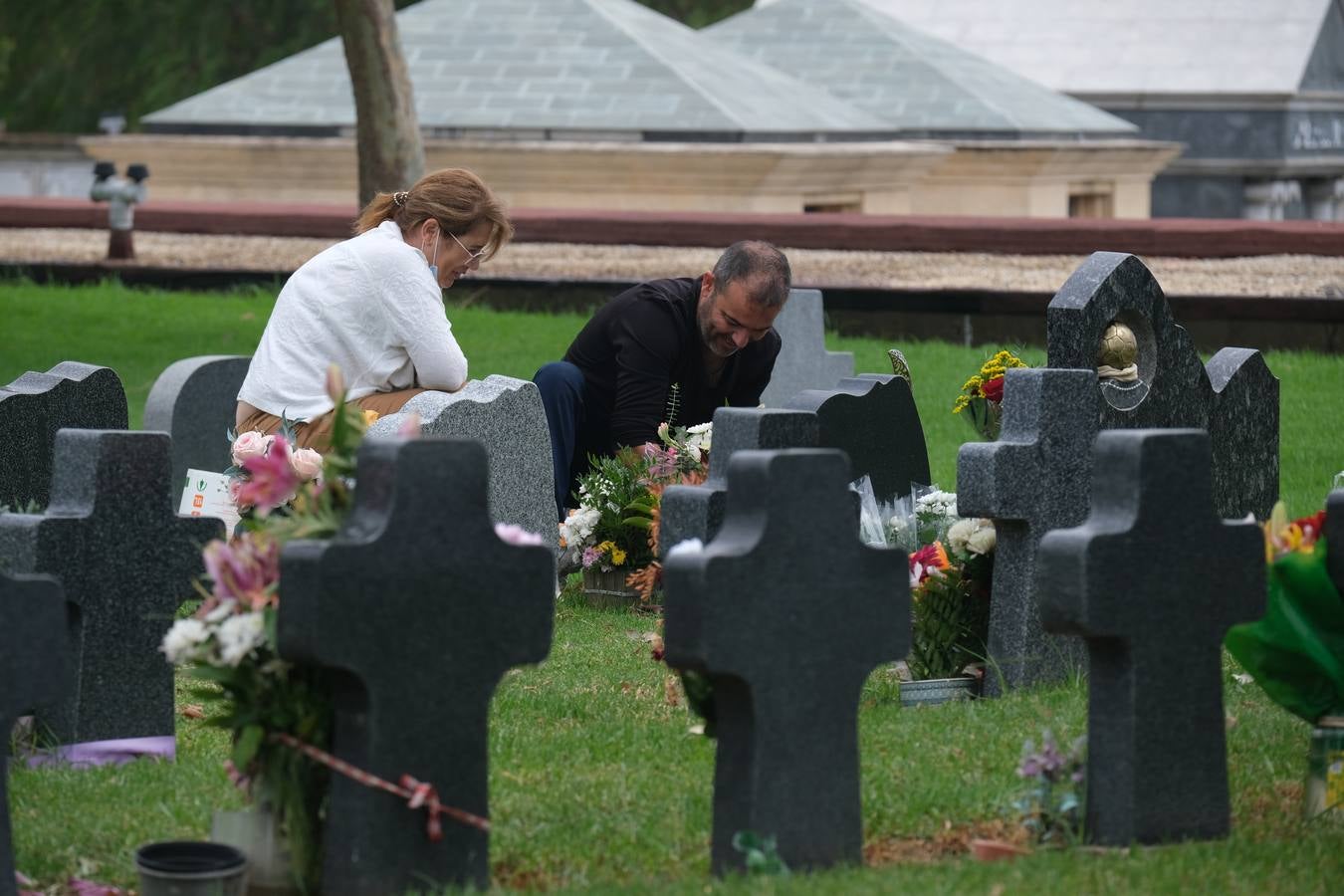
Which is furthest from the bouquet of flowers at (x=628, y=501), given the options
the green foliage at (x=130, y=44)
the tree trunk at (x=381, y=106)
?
the green foliage at (x=130, y=44)

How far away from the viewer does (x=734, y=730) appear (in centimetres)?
385

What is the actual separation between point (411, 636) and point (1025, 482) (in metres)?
2.18

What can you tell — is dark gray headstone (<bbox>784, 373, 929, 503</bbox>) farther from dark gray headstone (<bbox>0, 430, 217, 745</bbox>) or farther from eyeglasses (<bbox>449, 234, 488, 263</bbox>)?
dark gray headstone (<bbox>0, 430, 217, 745</bbox>)

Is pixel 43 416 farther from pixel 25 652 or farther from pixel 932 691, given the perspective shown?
pixel 25 652

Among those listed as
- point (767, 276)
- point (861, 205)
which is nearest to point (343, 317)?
point (767, 276)

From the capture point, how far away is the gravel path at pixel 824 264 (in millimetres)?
15203

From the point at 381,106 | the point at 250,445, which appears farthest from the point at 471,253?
the point at 381,106

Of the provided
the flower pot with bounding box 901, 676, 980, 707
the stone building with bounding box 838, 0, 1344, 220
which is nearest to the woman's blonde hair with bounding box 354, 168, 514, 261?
the flower pot with bounding box 901, 676, 980, 707

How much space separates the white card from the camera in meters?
6.21

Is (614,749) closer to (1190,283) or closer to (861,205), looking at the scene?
(1190,283)

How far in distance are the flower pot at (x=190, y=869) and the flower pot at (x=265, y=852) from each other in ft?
0.20

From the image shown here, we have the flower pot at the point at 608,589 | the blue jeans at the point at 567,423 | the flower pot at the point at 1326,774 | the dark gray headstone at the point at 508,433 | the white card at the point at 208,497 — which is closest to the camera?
the flower pot at the point at 1326,774

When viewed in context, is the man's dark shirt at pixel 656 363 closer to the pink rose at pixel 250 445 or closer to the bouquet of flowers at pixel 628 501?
the bouquet of flowers at pixel 628 501

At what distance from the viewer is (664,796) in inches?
178
